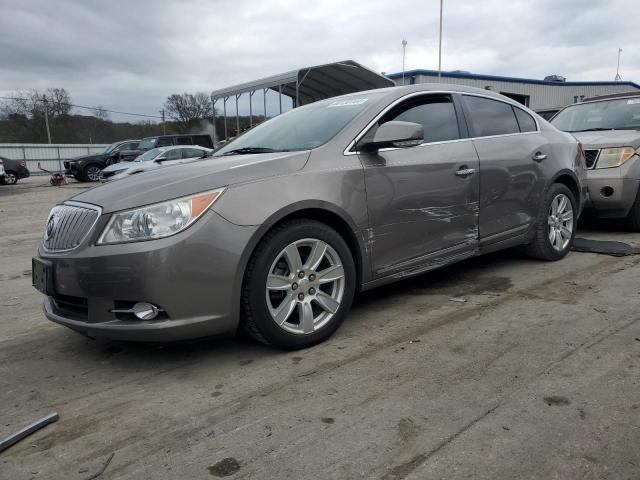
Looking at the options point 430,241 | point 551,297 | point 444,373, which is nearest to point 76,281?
point 444,373

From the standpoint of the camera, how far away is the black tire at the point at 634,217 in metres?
6.14

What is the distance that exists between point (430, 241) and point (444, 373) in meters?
1.26

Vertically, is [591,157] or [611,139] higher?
[611,139]

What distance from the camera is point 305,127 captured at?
149 inches

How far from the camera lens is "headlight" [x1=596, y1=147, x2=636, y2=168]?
238 inches

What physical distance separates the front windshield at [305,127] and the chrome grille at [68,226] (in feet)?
4.19

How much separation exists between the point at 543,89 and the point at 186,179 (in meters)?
34.9

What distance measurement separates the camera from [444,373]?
2.73 metres

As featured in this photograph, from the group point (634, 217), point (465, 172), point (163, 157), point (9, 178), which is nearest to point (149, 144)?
point (163, 157)

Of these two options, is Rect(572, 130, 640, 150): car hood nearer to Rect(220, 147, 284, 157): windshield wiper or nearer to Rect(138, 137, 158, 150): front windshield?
Rect(220, 147, 284, 157): windshield wiper

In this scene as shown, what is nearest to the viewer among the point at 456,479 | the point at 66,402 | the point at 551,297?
the point at 456,479

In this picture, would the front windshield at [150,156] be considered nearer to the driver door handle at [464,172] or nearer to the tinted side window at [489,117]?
the tinted side window at [489,117]

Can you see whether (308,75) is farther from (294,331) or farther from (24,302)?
(294,331)

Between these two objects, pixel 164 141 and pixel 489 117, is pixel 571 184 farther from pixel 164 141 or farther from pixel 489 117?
pixel 164 141
